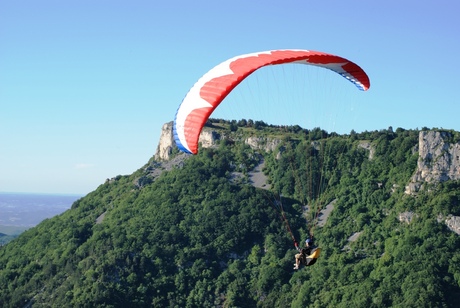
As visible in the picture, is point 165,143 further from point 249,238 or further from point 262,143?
point 249,238

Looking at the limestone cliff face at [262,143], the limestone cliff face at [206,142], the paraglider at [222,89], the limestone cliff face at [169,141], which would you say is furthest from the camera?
the limestone cliff face at [169,141]

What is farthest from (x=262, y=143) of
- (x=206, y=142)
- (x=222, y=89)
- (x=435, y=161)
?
(x=222, y=89)

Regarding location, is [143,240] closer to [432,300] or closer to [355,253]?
[355,253]

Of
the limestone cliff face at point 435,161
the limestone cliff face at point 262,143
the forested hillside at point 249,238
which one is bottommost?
the forested hillside at point 249,238

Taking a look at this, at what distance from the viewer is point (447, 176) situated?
409ft

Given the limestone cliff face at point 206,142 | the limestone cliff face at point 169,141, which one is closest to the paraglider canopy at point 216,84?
the limestone cliff face at point 206,142

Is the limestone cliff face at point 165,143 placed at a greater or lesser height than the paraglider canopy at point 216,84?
greater

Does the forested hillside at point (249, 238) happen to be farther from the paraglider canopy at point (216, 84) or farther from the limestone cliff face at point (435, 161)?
the paraglider canopy at point (216, 84)

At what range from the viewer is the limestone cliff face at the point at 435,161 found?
125 metres

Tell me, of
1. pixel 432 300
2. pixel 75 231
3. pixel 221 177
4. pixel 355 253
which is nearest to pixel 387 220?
pixel 355 253

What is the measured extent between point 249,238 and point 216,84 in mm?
102071

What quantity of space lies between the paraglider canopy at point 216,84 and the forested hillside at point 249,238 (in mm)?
63748

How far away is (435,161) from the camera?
126 meters

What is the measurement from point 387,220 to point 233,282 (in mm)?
27987
